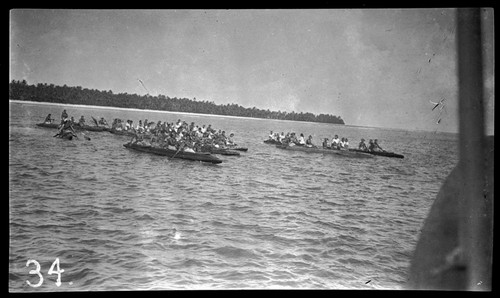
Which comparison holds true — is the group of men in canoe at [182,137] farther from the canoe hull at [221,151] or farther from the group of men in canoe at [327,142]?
the group of men in canoe at [327,142]

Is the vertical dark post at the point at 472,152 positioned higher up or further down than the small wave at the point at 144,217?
higher up

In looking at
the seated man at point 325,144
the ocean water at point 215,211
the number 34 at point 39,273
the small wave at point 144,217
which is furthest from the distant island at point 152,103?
the number 34 at point 39,273

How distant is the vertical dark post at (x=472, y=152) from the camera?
2705 mm

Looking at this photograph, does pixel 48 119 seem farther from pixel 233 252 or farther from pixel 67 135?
pixel 233 252


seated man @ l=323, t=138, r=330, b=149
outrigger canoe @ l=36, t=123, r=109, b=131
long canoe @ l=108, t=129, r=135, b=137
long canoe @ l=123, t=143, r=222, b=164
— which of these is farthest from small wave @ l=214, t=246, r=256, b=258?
outrigger canoe @ l=36, t=123, r=109, b=131

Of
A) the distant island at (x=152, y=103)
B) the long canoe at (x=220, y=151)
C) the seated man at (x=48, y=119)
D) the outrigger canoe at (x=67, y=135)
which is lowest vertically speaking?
the outrigger canoe at (x=67, y=135)

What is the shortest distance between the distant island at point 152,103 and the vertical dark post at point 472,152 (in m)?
1.17

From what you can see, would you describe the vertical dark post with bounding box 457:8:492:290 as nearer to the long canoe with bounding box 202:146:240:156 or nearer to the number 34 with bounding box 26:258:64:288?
the long canoe with bounding box 202:146:240:156

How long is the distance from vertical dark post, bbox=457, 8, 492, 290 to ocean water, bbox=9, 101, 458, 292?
174 mm

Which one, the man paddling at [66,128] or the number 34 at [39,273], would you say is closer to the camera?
the number 34 at [39,273]

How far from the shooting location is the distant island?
2820mm

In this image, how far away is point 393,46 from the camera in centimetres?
283

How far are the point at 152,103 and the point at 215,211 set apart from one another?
1.21 m

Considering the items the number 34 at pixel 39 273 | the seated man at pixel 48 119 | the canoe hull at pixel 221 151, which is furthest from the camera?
the canoe hull at pixel 221 151
